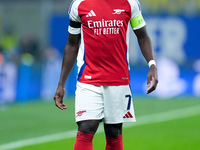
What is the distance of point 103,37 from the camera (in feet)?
19.6

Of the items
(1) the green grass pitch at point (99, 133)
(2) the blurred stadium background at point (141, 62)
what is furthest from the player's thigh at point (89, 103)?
(2) the blurred stadium background at point (141, 62)

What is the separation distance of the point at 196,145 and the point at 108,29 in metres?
3.66

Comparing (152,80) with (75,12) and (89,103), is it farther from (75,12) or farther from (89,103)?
(75,12)

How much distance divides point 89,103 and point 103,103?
0.17 m

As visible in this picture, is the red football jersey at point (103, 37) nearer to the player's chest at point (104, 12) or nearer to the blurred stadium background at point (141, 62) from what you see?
the player's chest at point (104, 12)

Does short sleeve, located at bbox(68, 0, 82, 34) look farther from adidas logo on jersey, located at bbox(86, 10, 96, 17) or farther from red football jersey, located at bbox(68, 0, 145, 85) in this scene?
adidas logo on jersey, located at bbox(86, 10, 96, 17)

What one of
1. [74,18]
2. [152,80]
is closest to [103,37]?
[74,18]

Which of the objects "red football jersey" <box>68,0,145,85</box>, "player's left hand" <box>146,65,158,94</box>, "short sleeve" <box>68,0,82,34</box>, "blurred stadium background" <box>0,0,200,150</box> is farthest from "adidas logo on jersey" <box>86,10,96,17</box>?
"blurred stadium background" <box>0,0,200,150</box>

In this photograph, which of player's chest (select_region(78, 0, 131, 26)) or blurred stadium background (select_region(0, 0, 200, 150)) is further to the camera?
blurred stadium background (select_region(0, 0, 200, 150))

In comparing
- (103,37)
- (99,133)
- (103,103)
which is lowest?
(99,133)

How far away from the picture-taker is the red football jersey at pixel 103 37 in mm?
5965

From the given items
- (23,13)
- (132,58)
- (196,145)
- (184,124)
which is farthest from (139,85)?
(23,13)

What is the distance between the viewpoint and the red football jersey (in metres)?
5.96

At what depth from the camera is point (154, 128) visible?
1120 cm
